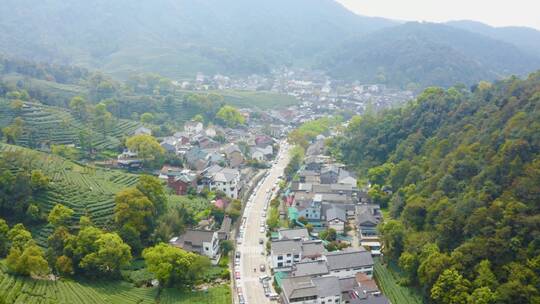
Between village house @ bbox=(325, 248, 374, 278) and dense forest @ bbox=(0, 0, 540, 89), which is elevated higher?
dense forest @ bbox=(0, 0, 540, 89)

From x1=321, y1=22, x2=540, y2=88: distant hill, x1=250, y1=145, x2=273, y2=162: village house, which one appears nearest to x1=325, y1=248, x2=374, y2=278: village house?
x1=250, y1=145, x2=273, y2=162: village house

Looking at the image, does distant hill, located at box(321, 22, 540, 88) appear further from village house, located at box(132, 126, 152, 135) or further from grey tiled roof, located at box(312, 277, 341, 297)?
grey tiled roof, located at box(312, 277, 341, 297)

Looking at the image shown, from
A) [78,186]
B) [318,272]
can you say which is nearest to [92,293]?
[78,186]

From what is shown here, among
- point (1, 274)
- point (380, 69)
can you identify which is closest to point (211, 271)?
point (1, 274)

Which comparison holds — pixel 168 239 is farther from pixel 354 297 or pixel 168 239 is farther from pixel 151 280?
pixel 354 297

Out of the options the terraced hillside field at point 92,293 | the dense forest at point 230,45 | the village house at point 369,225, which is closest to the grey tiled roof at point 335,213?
the village house at point 369,225

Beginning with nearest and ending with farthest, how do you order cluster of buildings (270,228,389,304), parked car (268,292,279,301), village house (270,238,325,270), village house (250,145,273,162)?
cluster of buildings (270,228,389,304)
parked car (268,292,279,301)
village house (270,238,325,270)
village house (250,145,273,162)

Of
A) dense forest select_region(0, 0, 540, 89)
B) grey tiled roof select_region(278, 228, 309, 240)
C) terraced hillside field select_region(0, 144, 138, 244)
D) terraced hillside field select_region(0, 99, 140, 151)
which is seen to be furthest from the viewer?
dense forest select_region(0, 0, 540, 89)
